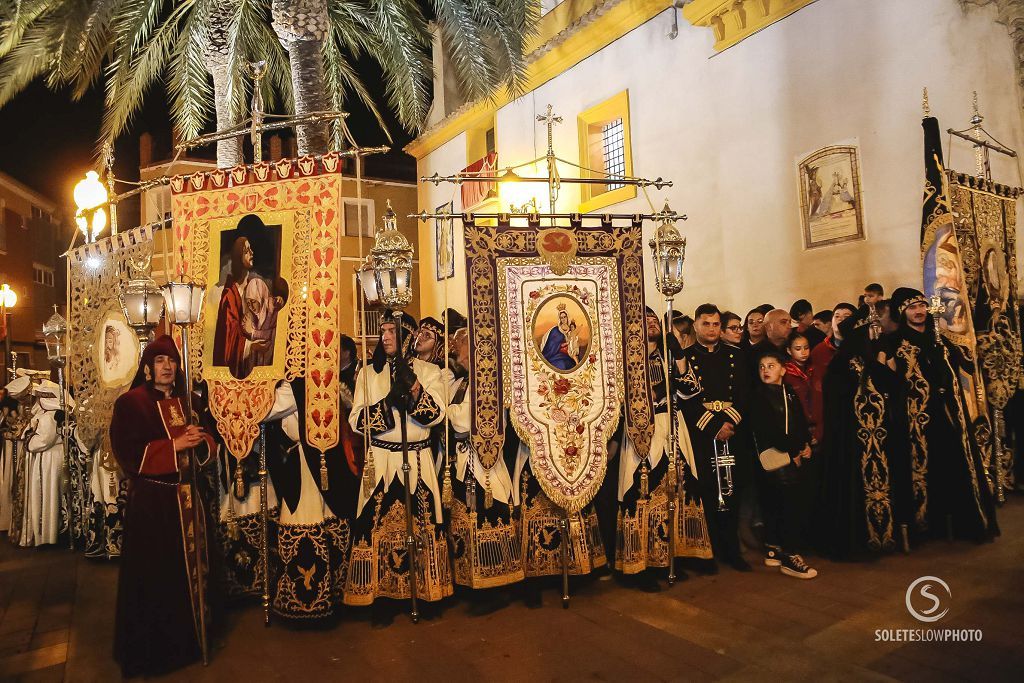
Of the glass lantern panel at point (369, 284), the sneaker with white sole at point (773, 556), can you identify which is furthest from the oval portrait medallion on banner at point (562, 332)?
the sneaker with white sole at point (773, 556)

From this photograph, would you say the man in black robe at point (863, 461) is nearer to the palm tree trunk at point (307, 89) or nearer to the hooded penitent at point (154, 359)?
the hooded penitent at point (154, 359)

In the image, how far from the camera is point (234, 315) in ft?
16.8

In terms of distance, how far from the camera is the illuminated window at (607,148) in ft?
38.6

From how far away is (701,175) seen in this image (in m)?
10.4

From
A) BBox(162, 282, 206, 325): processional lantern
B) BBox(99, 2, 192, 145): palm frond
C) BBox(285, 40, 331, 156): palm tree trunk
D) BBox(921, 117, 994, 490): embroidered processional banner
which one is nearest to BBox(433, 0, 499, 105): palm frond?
BBox(285, 40, 331, 156): palm tree trunk

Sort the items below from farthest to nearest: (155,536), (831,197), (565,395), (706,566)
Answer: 1. (831,197)
2. (706,566)
3. (565,395)
4. (155,536)

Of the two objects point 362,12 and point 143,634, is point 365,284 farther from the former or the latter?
point 362,12

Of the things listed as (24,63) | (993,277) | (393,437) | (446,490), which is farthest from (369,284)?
(24,63)

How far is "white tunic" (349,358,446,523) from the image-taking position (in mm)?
5098

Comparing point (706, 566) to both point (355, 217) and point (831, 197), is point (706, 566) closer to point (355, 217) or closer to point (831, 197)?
point (831, 197)

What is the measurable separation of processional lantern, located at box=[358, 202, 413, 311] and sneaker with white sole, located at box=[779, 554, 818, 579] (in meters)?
3.76

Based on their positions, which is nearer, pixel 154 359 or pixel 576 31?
pixel 154 359

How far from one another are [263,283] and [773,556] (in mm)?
4742

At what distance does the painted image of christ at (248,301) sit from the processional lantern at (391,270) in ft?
2.31
